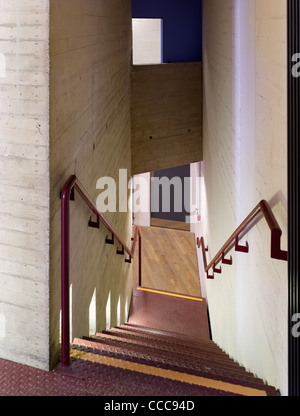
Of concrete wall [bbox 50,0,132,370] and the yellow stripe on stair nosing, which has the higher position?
concrete wall [bbox 50,0,132,370]

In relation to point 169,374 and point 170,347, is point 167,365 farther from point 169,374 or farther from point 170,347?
point 170,347

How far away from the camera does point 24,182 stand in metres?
2.62

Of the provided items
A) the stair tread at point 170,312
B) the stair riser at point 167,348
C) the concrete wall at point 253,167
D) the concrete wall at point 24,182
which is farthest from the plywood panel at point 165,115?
the concrete wall at point 24,182

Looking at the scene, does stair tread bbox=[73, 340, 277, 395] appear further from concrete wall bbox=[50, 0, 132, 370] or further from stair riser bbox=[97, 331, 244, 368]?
stair riser bbox=[97, 331, 244, 368]

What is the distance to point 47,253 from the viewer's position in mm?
2645

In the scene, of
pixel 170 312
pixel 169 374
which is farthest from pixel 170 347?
pixel 170 312

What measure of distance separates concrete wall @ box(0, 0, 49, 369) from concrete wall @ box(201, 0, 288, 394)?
117 centimetres

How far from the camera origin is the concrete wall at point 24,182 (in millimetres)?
2494

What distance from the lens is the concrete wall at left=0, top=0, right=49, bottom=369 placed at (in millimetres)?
2494

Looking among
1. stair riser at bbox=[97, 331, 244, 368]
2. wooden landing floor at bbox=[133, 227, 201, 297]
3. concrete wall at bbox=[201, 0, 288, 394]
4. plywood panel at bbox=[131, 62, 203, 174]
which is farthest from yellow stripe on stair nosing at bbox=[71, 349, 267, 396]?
wooden landing floor at bbox=[133, 227, 201, 297]

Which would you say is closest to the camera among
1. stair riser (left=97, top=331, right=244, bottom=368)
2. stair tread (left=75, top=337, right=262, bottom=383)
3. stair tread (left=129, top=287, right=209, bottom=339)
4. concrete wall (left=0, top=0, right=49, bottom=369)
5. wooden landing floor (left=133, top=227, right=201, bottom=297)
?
concrete wall (left=0, top=0, right=49, bottom=369)

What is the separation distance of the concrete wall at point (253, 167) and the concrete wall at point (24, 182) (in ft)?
3.84
